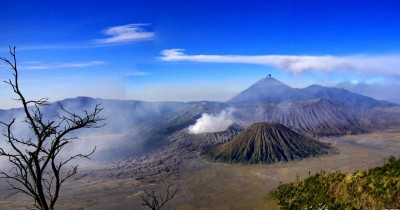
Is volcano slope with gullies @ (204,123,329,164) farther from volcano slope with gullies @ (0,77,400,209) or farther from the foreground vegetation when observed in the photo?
the foreground vegetation

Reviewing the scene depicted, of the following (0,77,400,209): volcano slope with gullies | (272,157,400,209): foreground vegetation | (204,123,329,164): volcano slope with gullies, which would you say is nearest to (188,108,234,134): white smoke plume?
(0,77,400,209): volcano slope with gullies

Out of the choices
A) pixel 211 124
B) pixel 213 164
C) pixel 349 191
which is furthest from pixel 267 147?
pixel 349 191

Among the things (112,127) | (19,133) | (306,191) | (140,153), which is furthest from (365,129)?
(19,133)

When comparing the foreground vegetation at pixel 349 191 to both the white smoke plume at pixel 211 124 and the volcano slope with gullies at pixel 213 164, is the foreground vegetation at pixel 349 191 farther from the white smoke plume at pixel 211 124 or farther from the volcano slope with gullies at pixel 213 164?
the white smoke plume at pixel 211 124

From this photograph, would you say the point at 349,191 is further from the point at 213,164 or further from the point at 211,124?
the point at 211,124

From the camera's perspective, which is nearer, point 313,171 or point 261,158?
point 313,171

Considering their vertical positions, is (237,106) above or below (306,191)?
above

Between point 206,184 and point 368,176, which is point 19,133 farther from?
point 368,176
